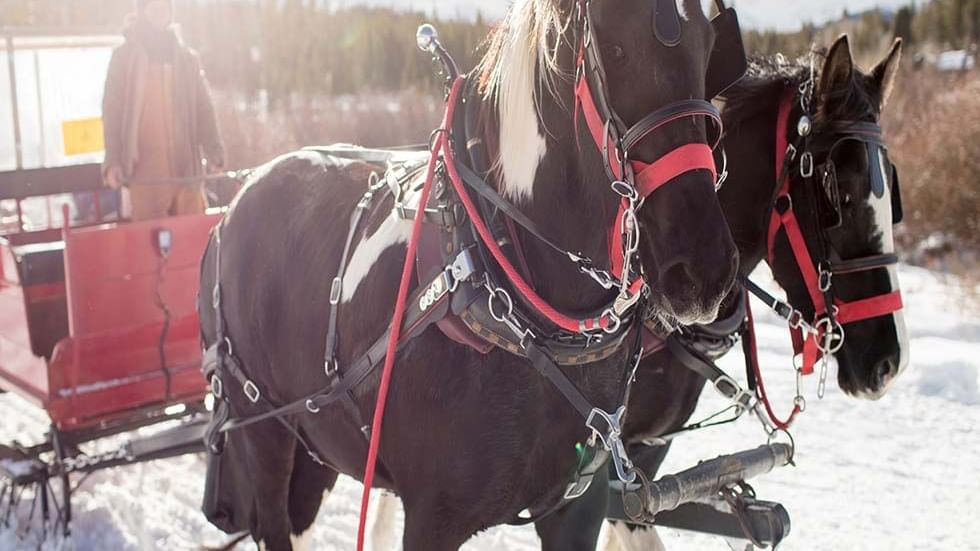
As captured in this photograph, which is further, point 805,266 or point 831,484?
point 831,484

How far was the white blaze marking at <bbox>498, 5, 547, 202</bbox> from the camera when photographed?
1.96 meters

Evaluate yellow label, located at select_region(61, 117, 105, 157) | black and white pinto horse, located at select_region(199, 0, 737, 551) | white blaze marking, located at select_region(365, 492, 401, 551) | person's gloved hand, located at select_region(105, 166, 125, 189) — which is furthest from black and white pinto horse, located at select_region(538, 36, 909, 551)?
yellow label, located at select_region(61, 117, 105, 157)

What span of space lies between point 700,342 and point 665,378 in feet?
0.54

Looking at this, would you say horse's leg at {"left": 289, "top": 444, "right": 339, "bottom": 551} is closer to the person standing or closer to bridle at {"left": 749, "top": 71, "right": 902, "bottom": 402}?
bridle at {"left": 749, "top": 71, "right": 902, "bottom": 402}

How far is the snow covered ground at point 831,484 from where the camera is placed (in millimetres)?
4141

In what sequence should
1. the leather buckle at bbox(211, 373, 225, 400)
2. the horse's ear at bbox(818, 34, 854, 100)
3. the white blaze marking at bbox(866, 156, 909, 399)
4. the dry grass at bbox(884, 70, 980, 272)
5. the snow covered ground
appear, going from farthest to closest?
the dry grass at bbox(884, 70, 980, 272)
the snow covered ground
the leather buckle at bbox(211, 373, 225, 400)
the horse's ear at bbox(818, 34, 854, 100)
the white blaze marking at bbox(866, 156, 909, 399)

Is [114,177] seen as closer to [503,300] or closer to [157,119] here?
[157,119]

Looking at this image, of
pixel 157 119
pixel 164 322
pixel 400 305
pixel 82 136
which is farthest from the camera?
pixel 82 136

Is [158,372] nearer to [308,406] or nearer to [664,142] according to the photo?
[308,406]

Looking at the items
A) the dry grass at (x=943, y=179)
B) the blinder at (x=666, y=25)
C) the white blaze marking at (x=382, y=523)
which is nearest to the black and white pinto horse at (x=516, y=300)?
the blinder at (x=666, y=25)

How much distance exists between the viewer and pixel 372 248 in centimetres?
244

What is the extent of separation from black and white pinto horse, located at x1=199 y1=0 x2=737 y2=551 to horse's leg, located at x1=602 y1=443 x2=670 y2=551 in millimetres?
1027

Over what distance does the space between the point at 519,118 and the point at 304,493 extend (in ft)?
6.14

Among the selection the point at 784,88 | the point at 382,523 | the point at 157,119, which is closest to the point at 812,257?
the point at 784,88
